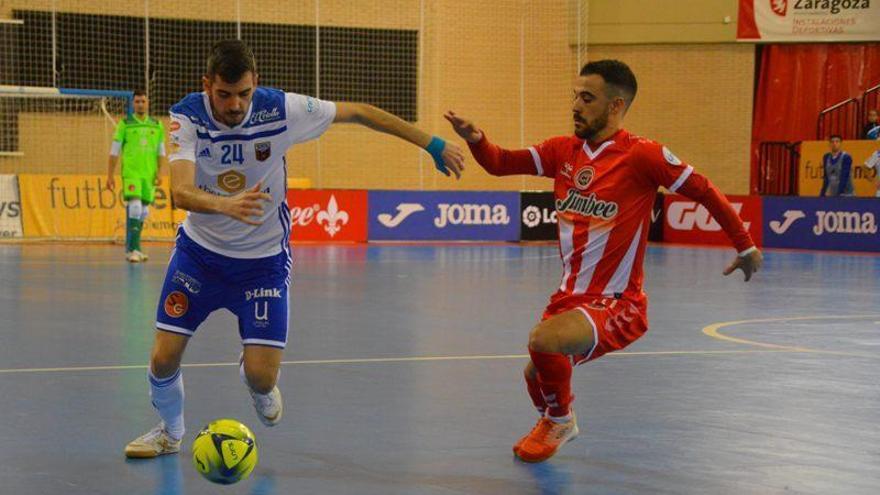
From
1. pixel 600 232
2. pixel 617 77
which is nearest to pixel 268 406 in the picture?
pixel 600 232

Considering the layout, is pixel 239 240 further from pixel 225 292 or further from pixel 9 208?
pixel 9 208

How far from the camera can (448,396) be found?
8414 millimetres

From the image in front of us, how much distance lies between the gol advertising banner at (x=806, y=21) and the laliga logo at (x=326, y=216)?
37.0ft

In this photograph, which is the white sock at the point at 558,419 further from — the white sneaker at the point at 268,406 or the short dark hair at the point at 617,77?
the short dark hair at the point at 617,77

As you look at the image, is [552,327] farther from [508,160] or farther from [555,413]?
[508,160]

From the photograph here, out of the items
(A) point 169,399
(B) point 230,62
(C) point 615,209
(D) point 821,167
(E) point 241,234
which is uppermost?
(B) point 230,62

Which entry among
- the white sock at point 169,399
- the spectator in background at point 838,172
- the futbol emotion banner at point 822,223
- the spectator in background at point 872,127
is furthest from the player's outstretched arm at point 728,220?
the spectator in background at point 872,127

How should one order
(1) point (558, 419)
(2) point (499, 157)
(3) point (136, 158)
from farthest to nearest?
(3) point (136, 158) → (2) point (499, 157) → (1) point (558, 419)

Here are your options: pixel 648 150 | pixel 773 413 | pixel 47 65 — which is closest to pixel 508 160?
pixel 648 150

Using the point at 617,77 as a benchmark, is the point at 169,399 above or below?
below

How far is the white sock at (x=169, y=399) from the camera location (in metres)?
6.64

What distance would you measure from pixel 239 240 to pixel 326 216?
768 inches

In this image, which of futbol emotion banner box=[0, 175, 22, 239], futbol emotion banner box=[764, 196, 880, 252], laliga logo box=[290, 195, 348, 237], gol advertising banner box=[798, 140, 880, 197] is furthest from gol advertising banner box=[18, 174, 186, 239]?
gol advertising banner box=[798, 140, 880, 197]

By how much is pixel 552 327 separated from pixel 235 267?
1.57m
